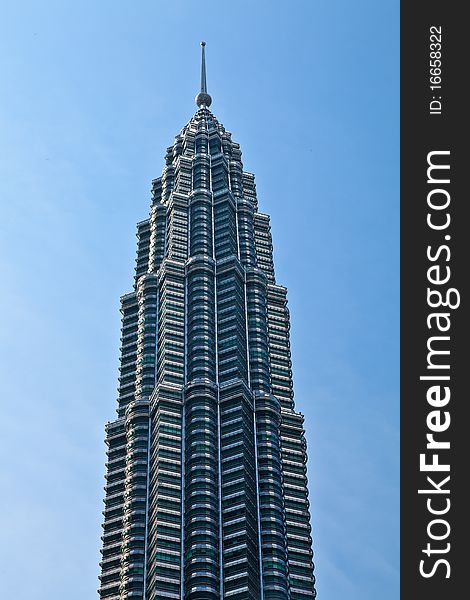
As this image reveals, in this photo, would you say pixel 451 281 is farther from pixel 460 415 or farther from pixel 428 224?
pixel 460 415

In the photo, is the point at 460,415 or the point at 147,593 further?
the point at 147,593

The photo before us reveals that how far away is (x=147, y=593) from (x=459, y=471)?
119 metres

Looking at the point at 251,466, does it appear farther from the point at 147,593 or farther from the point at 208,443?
the point at 147,593

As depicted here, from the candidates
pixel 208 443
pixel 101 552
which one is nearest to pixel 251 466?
pixel 208 443

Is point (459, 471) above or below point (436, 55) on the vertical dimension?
below

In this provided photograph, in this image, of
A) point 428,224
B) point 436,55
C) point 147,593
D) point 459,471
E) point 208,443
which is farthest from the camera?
point 208,443

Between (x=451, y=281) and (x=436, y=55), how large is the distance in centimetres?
1848

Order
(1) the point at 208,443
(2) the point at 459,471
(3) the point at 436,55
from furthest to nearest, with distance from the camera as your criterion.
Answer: (1) the point at 208,443 < (3) the point at 436,55 < (2) the point at 459,471

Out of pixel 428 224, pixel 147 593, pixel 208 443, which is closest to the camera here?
pixel 428 224

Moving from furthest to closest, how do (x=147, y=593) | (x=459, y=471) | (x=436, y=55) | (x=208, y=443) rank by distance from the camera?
(x=208, y=443)
(x=147, y=593)
(x=436, y=55)
(x=459, y=471)

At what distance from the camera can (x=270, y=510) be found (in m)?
183

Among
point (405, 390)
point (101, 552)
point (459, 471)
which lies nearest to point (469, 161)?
point (405, 390)

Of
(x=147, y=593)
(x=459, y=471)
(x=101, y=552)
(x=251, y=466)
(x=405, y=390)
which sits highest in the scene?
(x=251, y=466)

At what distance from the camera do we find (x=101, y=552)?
193375 mm
